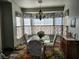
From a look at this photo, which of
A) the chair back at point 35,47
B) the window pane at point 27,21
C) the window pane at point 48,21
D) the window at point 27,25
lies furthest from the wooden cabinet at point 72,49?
the window pane at point 27,21

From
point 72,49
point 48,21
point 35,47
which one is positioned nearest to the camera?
point 35,47

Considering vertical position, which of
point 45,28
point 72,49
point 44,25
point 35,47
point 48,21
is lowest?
point 72,49

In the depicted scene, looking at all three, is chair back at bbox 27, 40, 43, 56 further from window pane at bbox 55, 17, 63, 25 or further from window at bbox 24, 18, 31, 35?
window pane at bbox 55, 17, 63, 25

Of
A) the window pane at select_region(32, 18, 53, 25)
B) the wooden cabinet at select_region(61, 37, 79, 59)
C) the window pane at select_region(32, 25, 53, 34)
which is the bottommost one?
the wooden cabinet at select_region(61, 37, 79, 59)

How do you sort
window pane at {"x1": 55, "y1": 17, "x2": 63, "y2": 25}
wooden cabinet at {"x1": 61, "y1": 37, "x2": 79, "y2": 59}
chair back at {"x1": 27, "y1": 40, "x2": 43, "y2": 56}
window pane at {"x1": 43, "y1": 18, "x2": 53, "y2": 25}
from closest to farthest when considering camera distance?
1. chair back at {"x1": 27, "y1": 40, "x2": 43, "y2": 56}
2. wooden cabinet at {"x1": 61, "y1": 37, "x2": 79, "y2": 59}
3. window pane at {"x1": 55, "y1": 17, "x2": 63, "y2": 25}
4. window pane at {"x1": 43, "y1": 18, "x2": 53, "y2": 25}

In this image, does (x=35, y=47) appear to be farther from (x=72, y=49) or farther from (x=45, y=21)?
(x=45, y=21)

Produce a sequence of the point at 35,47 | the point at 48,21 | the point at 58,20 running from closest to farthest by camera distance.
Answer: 1. the point at 35,47
2. the point at 58,20
3. the point at 48,21

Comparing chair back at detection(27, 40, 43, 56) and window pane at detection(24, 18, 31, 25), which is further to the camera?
window pane at detection(24, 18, 31, 25)

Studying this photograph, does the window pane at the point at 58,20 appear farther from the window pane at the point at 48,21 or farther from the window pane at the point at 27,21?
the window pane at the point at 27,21

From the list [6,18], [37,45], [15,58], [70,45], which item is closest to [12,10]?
[6,18]

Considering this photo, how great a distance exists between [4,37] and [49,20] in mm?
4587

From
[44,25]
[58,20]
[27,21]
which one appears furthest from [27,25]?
[58,20]

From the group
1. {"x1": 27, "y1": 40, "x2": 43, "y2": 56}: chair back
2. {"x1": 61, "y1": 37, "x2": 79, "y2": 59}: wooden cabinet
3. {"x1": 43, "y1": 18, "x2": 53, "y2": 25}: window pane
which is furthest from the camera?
{"x1": 43, "y1": 18, "x2": 53, "y2": 25}: window pane

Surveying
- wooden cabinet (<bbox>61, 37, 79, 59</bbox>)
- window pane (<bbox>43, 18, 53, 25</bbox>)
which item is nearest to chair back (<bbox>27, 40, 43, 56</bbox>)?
wooden cabinet (<bbox>61, 37, 79, 59</bbox>)
